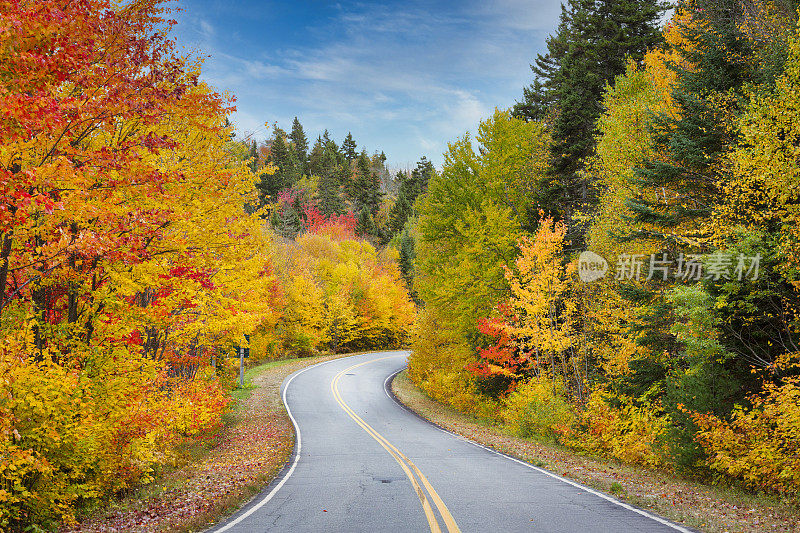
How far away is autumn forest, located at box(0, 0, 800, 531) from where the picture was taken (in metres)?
6.80

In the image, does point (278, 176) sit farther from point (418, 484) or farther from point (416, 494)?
point (416, 494)

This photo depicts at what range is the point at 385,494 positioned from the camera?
894 cm

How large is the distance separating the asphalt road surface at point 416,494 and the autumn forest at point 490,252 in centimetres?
330

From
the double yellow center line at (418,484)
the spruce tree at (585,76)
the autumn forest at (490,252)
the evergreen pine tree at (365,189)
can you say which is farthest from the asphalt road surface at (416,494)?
the evergreen pine tree at (365,189)

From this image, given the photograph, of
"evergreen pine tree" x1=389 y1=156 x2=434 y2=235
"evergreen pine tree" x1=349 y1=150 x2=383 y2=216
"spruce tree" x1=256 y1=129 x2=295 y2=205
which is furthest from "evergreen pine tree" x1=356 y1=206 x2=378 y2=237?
"spruce tree" x1=256 y1=129 x2=295 y2=205

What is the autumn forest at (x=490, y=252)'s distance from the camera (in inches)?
268

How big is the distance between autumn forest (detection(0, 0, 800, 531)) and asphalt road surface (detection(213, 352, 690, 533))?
3304 mm

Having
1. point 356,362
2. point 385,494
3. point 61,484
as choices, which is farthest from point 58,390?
point 356,362

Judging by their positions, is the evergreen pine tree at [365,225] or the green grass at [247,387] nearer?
the green grass at [247,387]

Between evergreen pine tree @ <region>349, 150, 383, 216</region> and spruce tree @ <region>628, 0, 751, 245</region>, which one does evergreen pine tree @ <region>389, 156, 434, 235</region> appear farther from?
spruce tree @ <region>628, 0, 751, 245</region>

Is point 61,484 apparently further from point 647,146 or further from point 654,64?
point 654,64

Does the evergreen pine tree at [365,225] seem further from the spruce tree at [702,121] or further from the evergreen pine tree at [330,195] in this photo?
the spruce tree at [702,121]

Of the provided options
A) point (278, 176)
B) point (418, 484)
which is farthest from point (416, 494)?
point (278, 176)

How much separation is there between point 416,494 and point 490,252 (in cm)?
1506
